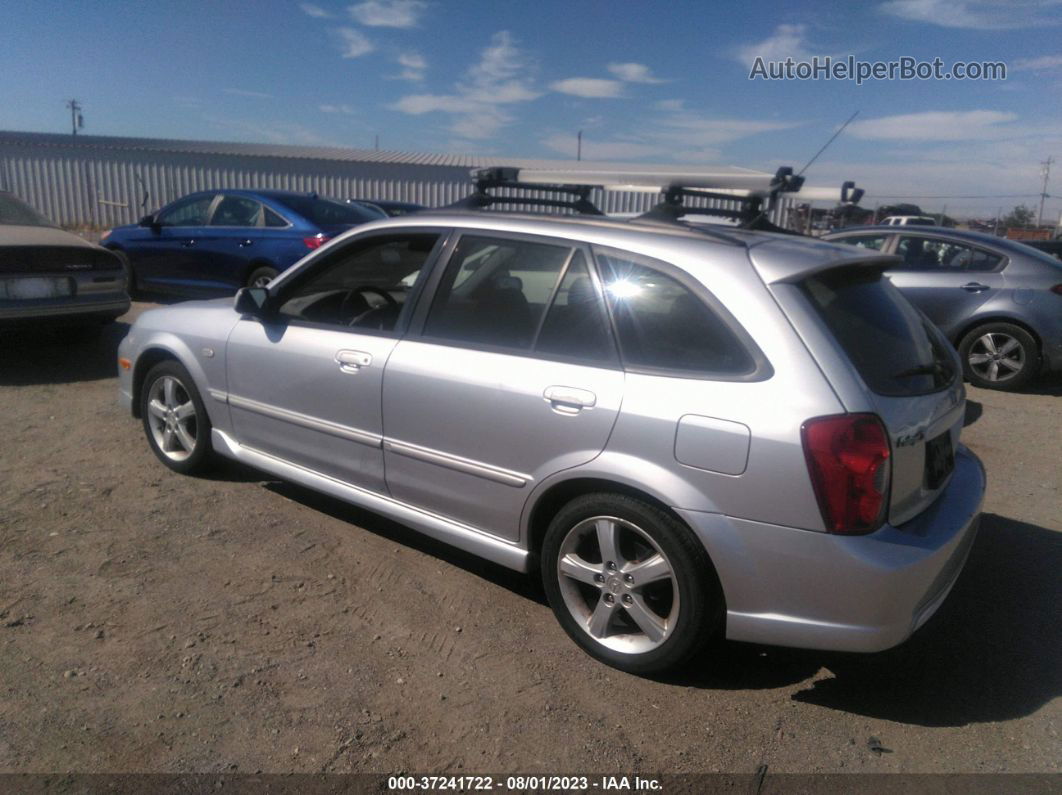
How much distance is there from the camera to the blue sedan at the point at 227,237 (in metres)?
9.44

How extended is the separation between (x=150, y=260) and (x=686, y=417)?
9645mm

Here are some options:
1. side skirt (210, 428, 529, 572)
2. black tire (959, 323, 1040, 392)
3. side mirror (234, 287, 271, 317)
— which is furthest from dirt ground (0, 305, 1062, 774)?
black tire (959, 323, 1040, 392)

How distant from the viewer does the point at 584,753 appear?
8.70 ft

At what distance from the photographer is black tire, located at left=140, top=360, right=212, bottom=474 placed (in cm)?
463

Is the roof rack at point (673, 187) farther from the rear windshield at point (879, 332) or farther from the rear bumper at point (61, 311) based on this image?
the rear bumper at point (61, 311)

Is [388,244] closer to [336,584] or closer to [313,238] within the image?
[336,584]

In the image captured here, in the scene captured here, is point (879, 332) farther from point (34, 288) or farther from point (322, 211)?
point (322, 211)

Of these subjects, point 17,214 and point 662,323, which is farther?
point 17,214

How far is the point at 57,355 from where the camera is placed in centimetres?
800

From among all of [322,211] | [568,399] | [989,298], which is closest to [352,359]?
[568,399]

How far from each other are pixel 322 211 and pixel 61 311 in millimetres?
3370

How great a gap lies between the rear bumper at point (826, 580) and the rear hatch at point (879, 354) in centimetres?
13

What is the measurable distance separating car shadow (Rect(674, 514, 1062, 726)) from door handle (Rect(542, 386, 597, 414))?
107 cm

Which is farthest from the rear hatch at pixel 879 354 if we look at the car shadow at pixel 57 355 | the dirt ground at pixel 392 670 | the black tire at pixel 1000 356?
the car shadow at pixel 57 355
